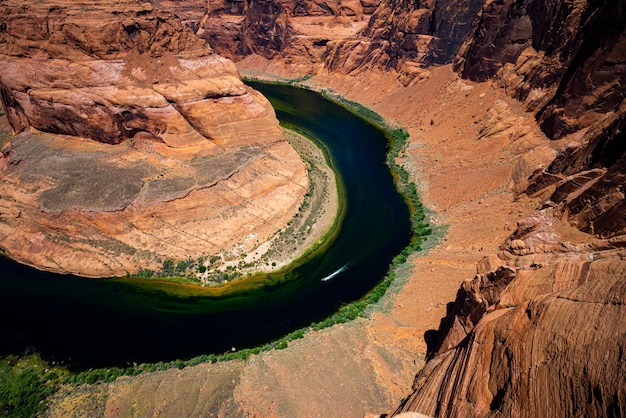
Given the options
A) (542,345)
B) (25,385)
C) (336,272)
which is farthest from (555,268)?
(25,385)

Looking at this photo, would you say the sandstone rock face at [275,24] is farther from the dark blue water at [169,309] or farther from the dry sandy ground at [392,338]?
the dark blue water at [169,309]

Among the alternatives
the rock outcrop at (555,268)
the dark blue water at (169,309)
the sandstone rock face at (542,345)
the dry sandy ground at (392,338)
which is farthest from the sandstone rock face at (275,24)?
the sandstone rock face at (542,345)

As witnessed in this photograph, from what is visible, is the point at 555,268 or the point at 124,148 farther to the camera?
the point at 124,148

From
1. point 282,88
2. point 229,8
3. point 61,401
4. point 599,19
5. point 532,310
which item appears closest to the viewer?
point 532,310

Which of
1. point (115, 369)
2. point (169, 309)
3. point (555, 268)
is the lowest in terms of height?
point (115, 369)

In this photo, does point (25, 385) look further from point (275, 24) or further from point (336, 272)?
point (275, 24)

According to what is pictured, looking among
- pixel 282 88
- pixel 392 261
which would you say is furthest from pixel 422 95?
pixel 392 261

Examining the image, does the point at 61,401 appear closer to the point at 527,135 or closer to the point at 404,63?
the point at 527,135
